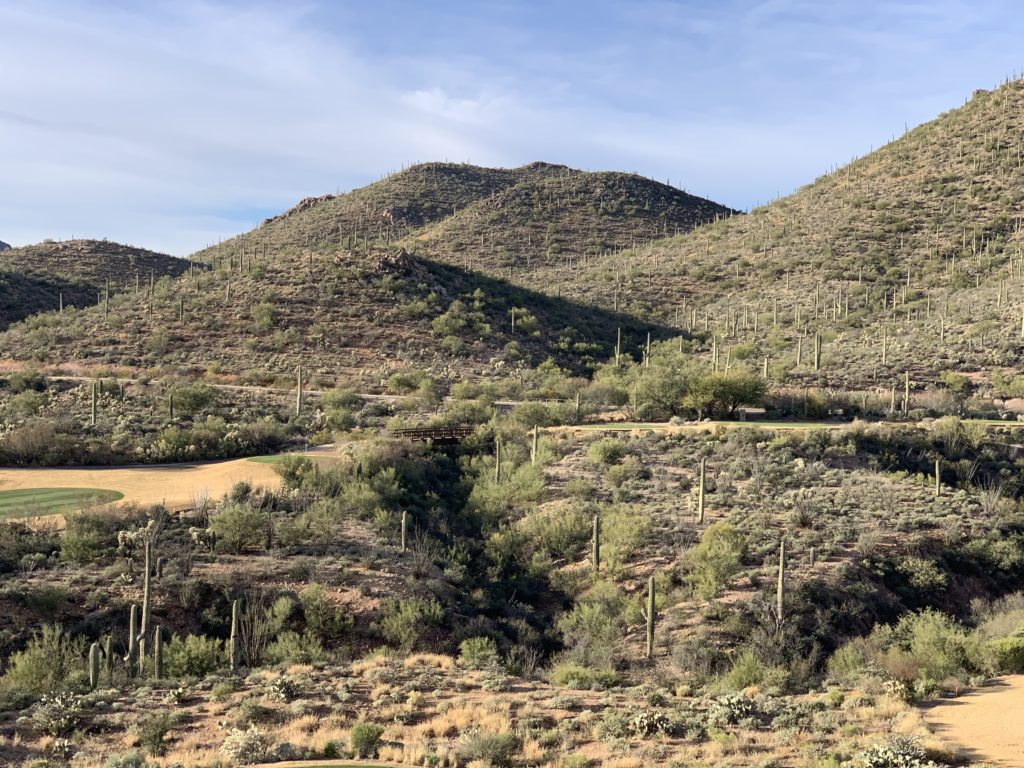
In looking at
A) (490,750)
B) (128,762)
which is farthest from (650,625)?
(128,762)

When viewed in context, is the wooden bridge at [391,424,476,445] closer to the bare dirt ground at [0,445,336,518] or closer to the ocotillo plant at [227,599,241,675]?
the bare dirt ground at [0,445,336,518]

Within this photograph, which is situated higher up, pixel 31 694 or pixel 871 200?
pixel 871 200

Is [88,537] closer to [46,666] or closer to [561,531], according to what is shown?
[46,666]

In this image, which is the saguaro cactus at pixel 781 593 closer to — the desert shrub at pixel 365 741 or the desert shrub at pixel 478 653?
the desert shrub at pixel 478 653

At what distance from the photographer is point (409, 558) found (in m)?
26.5

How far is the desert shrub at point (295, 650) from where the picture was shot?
2017 cm

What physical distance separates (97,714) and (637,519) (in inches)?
723

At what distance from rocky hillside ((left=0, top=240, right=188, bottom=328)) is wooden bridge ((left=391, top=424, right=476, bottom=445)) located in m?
47.8

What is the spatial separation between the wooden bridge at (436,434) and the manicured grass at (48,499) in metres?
13.4

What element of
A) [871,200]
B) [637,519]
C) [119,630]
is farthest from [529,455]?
[871,200]

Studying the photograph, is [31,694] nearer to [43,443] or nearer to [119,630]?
[119,630]

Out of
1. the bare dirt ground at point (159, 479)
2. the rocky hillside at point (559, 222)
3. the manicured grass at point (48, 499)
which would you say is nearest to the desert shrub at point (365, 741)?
the bare dirt ground at point (159, 479)

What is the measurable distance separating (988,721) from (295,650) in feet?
50.6

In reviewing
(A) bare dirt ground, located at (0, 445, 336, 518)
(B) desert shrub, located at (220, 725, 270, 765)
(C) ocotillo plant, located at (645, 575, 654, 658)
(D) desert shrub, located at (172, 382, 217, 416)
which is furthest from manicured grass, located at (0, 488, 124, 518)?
(C) ocotillo plant, located at (645, 575, 654, 658)
